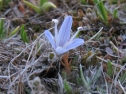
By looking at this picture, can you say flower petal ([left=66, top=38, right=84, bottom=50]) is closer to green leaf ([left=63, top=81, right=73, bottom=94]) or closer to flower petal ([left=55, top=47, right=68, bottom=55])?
flower petal ([left=55, top=47, right=68, bottom=55])

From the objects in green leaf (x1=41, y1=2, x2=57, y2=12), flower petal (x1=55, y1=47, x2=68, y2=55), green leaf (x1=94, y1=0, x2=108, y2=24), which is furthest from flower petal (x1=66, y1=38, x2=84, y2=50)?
green leaf (x1=41, y1=2, x2=57, y2=12)

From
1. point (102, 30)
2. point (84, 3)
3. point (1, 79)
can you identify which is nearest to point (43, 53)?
point (1, 79)

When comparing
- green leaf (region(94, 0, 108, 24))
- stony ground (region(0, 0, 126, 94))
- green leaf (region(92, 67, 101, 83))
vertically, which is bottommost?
green leaf (region(92, 67, 101, 83))

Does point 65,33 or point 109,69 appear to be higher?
point 65,33

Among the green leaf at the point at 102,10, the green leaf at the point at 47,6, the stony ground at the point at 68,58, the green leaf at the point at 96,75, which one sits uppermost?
the green leaf at the point at 47,6

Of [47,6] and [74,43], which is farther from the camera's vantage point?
[47,6]

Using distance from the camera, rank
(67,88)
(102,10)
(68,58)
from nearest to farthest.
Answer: (67,88), (68,58), (102,10)

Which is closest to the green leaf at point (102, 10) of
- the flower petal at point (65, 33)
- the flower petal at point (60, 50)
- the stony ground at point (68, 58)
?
the stony ground at point (68, 58)

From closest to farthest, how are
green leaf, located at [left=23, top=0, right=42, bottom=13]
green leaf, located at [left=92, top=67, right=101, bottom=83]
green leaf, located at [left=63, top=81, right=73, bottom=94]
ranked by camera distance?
green leaf, located at [left=63, top=81, right=73, bottom=94]
green leaf, located at [left=92, top=67, right=101, bottom=83]
green leaf, located at [left=23, top=0, right=42, bottom=13]

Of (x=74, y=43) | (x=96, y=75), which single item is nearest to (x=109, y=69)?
(x=96, y=75)

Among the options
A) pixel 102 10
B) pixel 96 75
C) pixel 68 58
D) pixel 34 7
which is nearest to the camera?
pixel 96 75

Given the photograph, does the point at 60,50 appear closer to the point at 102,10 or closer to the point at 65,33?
the point at 65,33

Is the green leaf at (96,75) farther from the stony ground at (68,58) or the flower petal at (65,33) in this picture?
the flower petal at (65,33)
